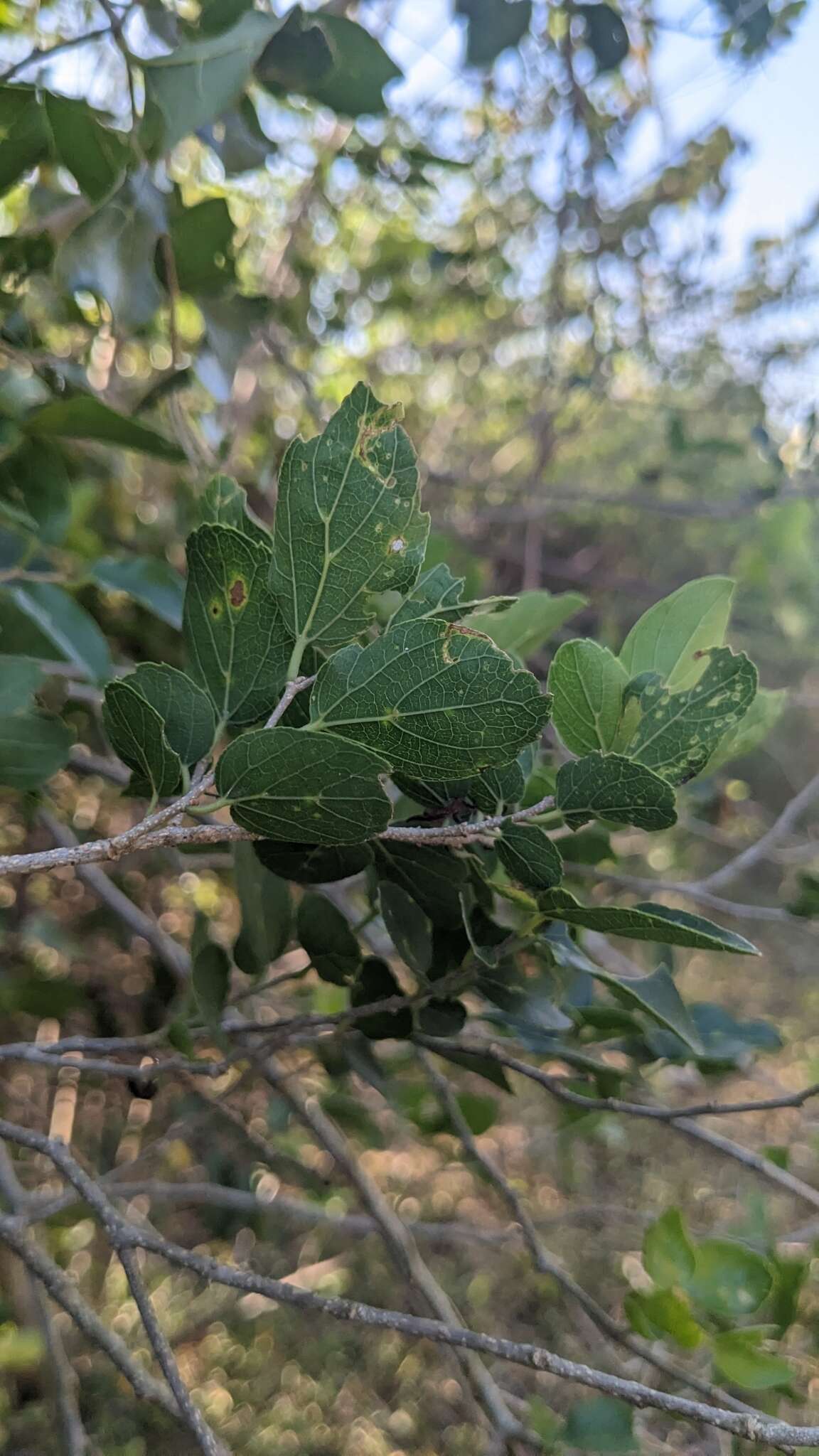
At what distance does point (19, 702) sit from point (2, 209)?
1073 millimetres

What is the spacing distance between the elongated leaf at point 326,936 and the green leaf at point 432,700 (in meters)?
0.17

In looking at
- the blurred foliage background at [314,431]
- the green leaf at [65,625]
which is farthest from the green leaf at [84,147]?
the green leaf at [65,625]

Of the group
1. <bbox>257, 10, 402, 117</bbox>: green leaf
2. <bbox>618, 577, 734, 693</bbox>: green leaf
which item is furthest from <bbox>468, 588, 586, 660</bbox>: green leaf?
<bbox>257, 10, 402, 117</bbox>: green leaf

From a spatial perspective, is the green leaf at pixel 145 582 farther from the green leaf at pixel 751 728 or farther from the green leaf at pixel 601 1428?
the green leaf at pixel 601 1428

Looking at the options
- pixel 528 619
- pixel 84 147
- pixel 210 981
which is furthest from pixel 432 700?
pixel 84 147

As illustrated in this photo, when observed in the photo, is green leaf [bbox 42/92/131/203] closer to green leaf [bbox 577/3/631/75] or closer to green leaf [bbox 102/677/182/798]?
green leaf [bbox 102/677/182/798]

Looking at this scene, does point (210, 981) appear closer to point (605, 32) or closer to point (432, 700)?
point (432, 700)

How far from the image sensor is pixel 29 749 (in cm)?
46

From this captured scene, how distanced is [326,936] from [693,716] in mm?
213

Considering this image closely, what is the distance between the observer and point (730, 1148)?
0.54 m

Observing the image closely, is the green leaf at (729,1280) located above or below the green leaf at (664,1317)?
above

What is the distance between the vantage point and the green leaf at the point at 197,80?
0.41 metres

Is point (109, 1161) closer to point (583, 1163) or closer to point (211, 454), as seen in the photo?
point (211, 454)

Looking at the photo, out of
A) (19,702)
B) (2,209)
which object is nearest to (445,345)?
(2,209)
